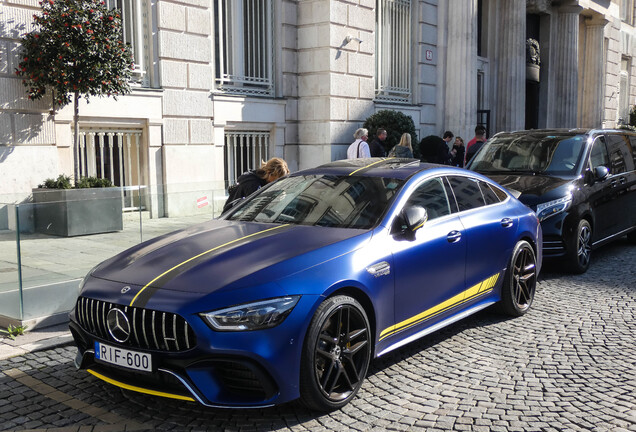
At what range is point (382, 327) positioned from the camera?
4492 mm

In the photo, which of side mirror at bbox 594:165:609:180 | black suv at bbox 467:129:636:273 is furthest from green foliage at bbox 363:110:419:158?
side mirror at bbox 594:165:609:180

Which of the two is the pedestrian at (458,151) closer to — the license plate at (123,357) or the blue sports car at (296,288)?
the blue sports car at (296,288)

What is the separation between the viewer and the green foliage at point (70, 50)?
947 centimetres

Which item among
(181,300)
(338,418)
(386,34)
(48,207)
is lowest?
(338,418)

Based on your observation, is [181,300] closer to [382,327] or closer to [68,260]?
[382,327]

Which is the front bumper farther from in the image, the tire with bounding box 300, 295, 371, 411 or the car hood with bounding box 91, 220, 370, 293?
the car hood with bounding box 91, 220, 370, 293

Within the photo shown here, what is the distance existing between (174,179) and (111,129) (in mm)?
1501

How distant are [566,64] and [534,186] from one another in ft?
63.7

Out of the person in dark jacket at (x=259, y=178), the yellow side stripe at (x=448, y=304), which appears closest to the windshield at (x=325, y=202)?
the yellow side stripe at (x=448, y=304)

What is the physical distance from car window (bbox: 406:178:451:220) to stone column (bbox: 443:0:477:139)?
536 inches

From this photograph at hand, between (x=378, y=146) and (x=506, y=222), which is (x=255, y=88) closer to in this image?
(x=378, y=146)

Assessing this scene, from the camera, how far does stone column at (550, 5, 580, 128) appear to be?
83.9 ft

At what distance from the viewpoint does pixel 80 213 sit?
21.1ft

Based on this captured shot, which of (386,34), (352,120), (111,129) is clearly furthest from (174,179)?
(386,34)
